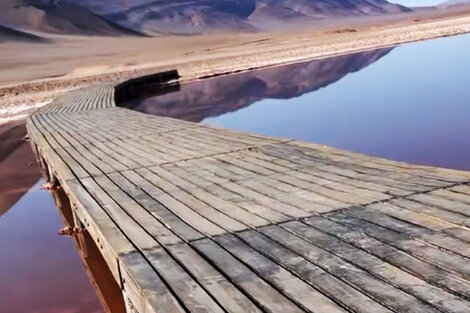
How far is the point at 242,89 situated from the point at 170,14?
305 ft

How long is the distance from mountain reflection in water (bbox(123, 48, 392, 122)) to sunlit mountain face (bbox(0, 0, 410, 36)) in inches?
2271

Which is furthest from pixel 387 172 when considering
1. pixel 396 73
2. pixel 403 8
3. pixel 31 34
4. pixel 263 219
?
pixel 403 8

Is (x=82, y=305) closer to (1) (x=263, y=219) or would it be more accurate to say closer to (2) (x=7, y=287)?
(2) (x=7, y=287)

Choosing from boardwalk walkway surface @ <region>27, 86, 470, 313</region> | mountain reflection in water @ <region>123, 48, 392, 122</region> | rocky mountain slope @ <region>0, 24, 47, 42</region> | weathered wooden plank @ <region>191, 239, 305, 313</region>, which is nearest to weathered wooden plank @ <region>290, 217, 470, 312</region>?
boardwalk walkway surface @ <region>27, 86, 470, 313</region>

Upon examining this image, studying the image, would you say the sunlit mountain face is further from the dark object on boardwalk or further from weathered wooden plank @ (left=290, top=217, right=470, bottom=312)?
weathered wooden plank @ (left=290, top=217, right=470, bottom=312)

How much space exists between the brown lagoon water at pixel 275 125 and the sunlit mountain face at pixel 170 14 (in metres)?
60.2

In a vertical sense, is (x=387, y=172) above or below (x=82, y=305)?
above

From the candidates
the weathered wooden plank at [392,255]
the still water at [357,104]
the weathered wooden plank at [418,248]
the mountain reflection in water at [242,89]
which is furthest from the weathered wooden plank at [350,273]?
the mountain reflection in water at [242,89]

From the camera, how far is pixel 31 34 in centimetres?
6769

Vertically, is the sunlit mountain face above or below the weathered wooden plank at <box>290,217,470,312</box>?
above

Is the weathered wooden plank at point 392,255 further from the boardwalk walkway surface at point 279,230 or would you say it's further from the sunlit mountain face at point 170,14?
the sunlit mountain face at point 170,14

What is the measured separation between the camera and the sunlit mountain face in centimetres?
7606

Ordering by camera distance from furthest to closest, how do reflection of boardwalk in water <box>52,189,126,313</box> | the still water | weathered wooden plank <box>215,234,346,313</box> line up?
the still water, reflection of boardwalk in water <box>52,189,126,313</box>, weathered wooden plank <box>215,234,346,313</box>

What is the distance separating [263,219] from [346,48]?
28.3m
